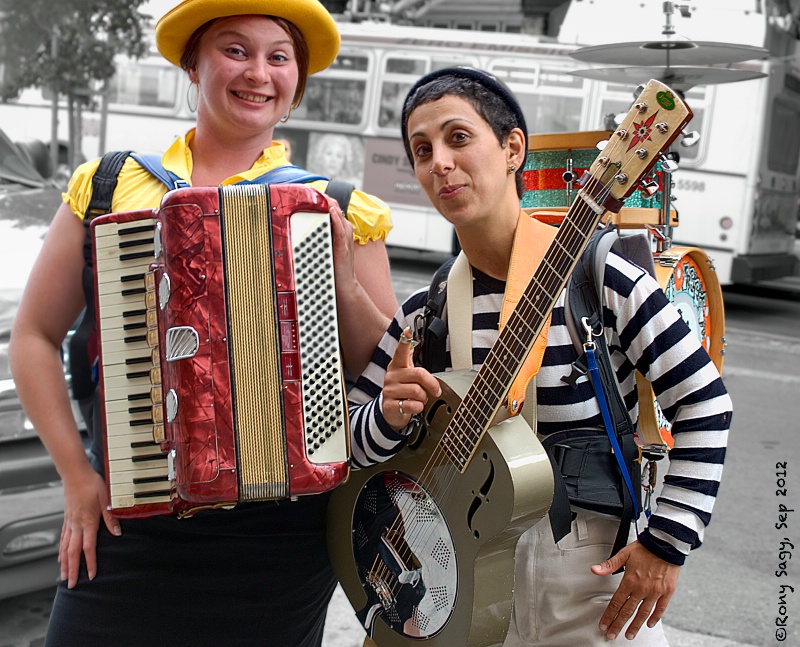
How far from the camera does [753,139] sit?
35.1ft

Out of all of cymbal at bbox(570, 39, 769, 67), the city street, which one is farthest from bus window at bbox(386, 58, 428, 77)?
cymbal at bbox(570, 39, 769, 67)

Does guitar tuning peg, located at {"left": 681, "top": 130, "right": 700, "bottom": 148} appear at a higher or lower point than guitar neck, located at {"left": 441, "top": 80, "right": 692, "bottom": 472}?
higher

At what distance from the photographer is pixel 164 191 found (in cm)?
196

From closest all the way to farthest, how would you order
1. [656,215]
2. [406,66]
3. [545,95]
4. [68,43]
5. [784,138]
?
[656,215] < [68,43] < [784,138] < [545,95] < [406,66]

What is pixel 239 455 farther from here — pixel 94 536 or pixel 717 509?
pixel 717 509

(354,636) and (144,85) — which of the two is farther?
(144,85)

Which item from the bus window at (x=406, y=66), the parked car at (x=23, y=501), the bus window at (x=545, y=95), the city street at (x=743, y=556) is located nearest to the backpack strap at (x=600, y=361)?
the city street at (x=743, y=556)

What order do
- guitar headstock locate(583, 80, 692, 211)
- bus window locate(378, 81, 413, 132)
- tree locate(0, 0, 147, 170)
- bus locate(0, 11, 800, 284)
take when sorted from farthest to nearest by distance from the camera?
bus window locate(378, 81, 413, 132) → bus locate(0, 11, 800, 284) → tree locate(0, 0, 147, 170) → guitar headstock locate(583, 80, 692, 211)

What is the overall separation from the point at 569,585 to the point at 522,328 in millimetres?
526

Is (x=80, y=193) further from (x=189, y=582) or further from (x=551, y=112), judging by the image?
(x=551, y=112)

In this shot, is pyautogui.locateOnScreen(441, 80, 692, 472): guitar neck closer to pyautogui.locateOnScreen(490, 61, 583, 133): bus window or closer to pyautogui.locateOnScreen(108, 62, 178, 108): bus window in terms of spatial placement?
pyautogui.locateOnScreen(490, 61, 583, 133): bus window

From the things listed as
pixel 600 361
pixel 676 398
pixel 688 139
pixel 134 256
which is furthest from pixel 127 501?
pixel 688 139

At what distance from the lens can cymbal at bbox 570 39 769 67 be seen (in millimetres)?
3398

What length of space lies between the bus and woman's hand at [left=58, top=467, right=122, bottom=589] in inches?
346
